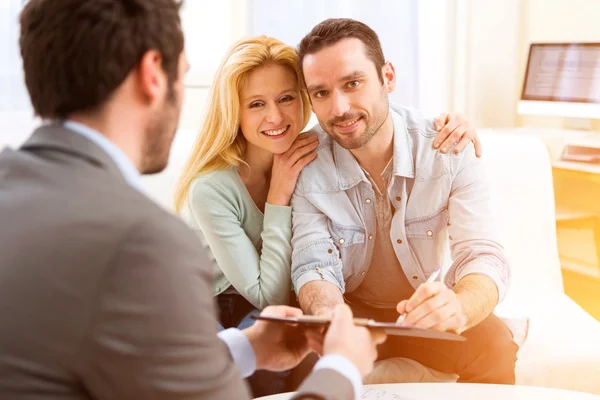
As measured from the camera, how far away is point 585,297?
2.87 metres

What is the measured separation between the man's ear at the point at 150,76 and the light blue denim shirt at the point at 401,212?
941 mm

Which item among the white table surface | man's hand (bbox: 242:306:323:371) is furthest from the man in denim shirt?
man's hand (bbox: 242:306:323:371)

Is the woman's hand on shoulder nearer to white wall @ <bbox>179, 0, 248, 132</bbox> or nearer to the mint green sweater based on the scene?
the mint green sweater

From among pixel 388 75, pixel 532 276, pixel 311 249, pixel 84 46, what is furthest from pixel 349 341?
pixel 532 276

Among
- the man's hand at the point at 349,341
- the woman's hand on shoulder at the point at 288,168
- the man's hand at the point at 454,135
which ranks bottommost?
the man's hand at the point at 349,341

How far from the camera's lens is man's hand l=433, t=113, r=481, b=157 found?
1838 mm

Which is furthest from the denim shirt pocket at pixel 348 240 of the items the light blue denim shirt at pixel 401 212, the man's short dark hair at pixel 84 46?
the man's short dark hair at pixel 84 46

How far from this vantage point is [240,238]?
1809 millimetres

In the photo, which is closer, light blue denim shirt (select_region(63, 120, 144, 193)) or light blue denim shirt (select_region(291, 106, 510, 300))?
light blue denim shirt (select_region(63, 120, 144, 193))

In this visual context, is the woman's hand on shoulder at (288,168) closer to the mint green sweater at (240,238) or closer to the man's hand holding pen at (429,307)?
the mint green sweater at (240,238)

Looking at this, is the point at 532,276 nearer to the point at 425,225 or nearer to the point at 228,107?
the point at 425,225

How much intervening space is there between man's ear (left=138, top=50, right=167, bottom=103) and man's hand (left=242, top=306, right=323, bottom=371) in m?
0.49

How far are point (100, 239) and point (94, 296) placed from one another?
0.20ft

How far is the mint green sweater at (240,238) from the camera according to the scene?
5.87ft
